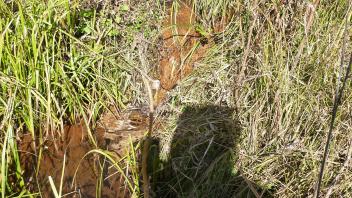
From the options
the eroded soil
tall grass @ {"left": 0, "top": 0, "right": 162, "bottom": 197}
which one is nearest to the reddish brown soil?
the eroded soil

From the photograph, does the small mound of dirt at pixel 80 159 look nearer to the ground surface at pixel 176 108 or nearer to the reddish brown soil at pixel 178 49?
the ground surface at pixel 176 108

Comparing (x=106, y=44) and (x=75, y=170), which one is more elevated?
(x=106, y=44)

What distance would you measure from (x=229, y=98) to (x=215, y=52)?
560 mm

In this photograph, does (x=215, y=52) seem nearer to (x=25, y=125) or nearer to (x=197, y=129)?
(x=197, y=129)

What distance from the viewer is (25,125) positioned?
8.36 feet

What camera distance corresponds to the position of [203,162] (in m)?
2.33

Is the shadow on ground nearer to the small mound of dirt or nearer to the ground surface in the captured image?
the ground surface

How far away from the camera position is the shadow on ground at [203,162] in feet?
7.31

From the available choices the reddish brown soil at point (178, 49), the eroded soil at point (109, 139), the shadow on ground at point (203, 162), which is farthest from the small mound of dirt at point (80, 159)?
the reddish brown soil at point (178, 49)

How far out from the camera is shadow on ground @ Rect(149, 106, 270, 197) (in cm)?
223

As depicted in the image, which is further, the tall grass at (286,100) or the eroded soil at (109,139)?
the eroded soil at (109,139)

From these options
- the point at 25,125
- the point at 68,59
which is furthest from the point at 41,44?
the point at 25,125

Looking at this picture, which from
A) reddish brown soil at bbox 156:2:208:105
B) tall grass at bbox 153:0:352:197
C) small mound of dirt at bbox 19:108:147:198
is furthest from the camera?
reddish brown soil at bbox 156:2:208:105

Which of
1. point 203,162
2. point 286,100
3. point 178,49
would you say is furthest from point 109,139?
point 286,100
